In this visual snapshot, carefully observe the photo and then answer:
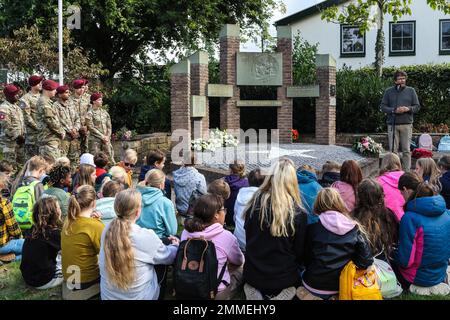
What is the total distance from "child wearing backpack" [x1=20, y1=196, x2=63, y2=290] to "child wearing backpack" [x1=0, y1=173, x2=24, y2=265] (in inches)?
28.3

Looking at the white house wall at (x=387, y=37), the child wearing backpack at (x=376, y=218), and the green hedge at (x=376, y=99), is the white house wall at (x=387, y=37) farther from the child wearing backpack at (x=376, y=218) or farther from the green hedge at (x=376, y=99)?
the child wearing backpack at (x=376, y=218)

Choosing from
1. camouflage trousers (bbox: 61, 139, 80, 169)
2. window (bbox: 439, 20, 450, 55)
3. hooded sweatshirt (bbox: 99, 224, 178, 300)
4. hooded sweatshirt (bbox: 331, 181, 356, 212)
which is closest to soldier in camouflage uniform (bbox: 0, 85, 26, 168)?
camouflage trousers (bbox: 61, 139, 80, 169)

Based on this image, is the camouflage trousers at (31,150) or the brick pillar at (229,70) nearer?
the camouflage trousers at (31,150)

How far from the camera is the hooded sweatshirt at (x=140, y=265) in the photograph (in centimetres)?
438

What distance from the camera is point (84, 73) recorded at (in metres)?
14.2

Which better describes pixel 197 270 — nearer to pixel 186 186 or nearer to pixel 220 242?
pixel 220 242

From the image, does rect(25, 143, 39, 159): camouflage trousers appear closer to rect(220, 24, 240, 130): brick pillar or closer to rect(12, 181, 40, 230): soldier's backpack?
rect(12, 181, 40, 230): soldier's backpack

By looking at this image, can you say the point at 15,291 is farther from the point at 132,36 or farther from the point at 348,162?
the point at 132,36

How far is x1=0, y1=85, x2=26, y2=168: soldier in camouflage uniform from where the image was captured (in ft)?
31.4

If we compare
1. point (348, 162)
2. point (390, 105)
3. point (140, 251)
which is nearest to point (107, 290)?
point (140, 251)

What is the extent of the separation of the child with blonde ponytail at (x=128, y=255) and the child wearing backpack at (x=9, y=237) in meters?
1.71

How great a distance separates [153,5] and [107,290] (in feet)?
43.5

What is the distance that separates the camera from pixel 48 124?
9289 millimetres

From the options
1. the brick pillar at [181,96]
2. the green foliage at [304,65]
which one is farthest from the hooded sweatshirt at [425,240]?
the green foliage at [304,65]
